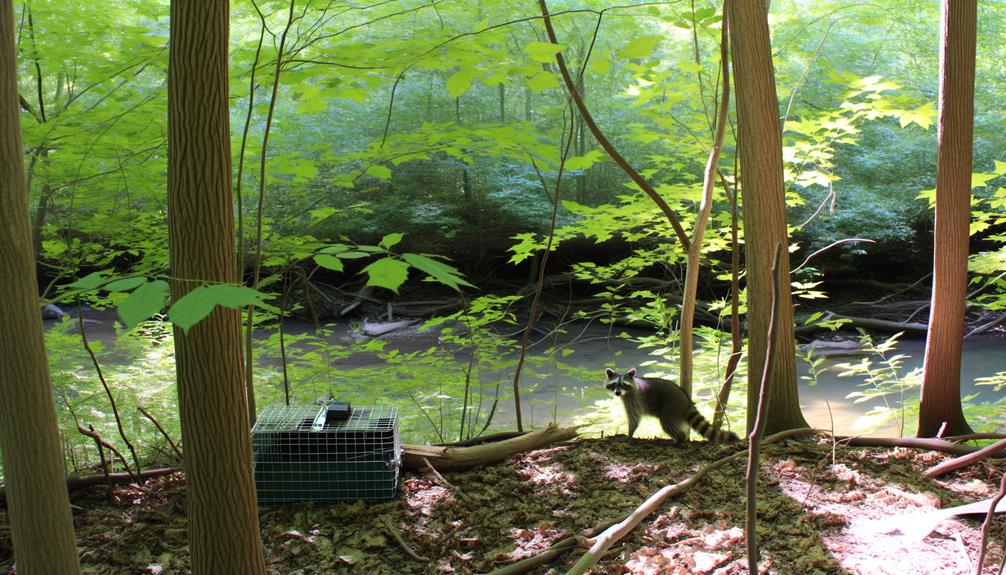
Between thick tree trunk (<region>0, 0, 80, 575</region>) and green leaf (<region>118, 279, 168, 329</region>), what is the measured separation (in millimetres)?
744

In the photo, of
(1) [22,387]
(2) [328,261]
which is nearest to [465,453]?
(1) [22,387]

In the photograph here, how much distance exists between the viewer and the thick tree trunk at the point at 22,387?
154cm

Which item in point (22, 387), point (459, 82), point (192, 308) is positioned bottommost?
point (22, 387)

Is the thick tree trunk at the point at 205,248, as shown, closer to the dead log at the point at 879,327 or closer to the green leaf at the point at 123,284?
the green leaf at the point at 123,284

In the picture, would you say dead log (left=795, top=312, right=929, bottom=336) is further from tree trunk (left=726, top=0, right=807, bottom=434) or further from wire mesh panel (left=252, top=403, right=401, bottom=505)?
wire mesh panel (left=252, top=403, right=401, bottom=505)

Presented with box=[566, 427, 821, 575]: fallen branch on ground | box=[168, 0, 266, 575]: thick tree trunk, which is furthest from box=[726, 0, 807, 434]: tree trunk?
box=[168, 0, 266, 575]: thick tree trunk

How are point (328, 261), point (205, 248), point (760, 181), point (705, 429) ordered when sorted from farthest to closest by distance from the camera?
point (705, 429)
point (760, 181)
point (205, 248)
point (328, 261)

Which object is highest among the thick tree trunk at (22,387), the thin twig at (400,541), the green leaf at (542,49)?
the green leaf at (542,49)

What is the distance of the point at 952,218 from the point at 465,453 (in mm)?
2980

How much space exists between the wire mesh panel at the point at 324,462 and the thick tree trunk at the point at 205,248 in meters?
1.08

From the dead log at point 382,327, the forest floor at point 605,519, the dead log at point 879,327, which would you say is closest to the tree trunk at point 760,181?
the forest floor at point 605,519

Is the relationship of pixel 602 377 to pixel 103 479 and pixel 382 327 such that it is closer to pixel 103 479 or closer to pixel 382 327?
pixel 103 479

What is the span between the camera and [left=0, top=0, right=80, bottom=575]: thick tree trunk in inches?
60.5

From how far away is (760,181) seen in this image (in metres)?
3.44
